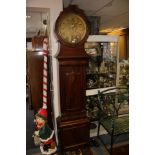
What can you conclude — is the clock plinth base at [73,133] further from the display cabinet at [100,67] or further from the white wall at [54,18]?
the display cabinet at [100,67]

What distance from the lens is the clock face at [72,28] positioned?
6.47ft

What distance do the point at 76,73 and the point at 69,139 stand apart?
2.66ft

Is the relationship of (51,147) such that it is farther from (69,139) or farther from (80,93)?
(80,93)

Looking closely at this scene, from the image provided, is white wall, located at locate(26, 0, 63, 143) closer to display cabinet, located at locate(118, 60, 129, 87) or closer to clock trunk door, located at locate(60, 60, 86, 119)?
clock trunk door, located at locate(60, 60, 86, 119)

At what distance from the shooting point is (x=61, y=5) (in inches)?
84.1

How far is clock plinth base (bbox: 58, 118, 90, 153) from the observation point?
2086 millimetres

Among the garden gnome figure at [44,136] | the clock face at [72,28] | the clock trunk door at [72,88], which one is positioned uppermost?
the clock face at [72,28]

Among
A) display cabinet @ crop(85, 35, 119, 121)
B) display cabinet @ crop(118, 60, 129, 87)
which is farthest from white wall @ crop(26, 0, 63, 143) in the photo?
display cabinet @ crop(118, 60, 129, 87)

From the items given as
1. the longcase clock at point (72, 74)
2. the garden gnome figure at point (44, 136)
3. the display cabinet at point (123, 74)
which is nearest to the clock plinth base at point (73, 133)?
the longcase clock at point (72, 74)

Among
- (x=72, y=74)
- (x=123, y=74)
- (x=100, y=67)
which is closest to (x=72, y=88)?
(x=72, y=74)

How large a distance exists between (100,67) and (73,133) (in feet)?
3.68

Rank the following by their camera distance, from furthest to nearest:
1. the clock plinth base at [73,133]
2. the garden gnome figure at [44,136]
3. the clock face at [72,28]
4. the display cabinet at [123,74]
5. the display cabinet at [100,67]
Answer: the display cabinet at [123,74], the display cabinet at [100,67], the garden gnome figure at [44,136], the clock plinth base at [73,133], the clock face at [72,28]

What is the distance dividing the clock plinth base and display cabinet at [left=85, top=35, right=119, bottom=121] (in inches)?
18.8

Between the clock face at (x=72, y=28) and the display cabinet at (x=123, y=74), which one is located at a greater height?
the clock face at (x=72, y=28)
